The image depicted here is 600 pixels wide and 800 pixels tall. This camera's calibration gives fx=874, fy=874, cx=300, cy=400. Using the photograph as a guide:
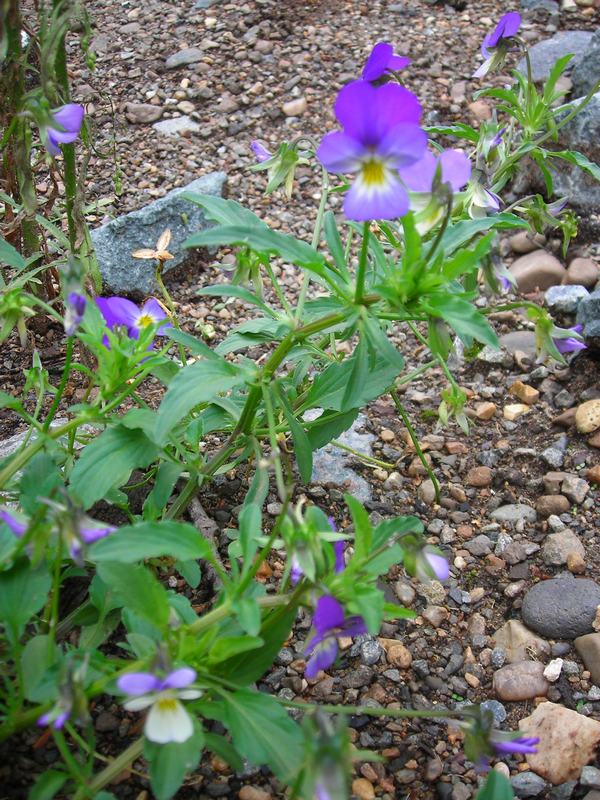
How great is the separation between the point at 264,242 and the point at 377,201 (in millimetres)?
229

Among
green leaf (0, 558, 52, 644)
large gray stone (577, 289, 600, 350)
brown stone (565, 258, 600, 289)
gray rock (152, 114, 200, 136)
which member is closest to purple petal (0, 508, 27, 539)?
green leaf (0, 558, 52, 644)

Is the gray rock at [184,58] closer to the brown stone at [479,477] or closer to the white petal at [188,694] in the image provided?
the brown stone at [479,477]

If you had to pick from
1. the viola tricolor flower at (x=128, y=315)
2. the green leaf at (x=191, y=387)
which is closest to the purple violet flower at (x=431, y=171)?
the green leaf at (x=191, y=387)

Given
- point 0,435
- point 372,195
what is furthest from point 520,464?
point 0,435

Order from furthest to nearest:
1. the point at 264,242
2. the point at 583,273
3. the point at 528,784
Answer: the point at 583,273, the point at 528,784, the point at 264,242

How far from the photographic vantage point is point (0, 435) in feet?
7.59

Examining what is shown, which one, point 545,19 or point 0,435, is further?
point 545,19

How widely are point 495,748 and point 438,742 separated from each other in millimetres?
416

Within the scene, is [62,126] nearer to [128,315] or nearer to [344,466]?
[128,315]

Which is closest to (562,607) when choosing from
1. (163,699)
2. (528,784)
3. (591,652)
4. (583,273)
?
(591,652)

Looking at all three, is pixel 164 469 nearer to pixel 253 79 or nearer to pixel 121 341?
pixel 121 341

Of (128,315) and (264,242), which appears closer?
(264,242)

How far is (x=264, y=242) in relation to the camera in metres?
1.50

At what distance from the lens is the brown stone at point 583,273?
287 centimetres
